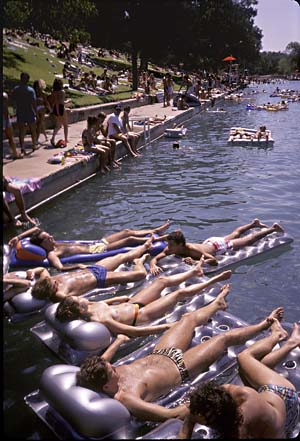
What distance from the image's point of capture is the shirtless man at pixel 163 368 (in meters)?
3.72

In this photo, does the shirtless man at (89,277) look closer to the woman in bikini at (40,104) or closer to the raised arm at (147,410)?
the raised arm at (147,410)

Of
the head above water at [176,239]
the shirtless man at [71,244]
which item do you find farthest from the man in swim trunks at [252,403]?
the shirtless man at [71,244]

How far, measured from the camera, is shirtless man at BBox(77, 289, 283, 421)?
3.72 m

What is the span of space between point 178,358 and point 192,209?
5.87 m

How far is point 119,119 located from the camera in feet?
48.1

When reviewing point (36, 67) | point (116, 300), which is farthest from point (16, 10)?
point (116, 300)

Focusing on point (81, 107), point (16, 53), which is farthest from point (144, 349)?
point (16, 53)

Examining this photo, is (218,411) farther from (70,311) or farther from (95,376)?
(70,311)

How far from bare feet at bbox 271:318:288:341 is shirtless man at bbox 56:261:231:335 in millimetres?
1178

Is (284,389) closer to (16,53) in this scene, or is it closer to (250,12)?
(16,53)

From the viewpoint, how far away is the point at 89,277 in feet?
20.2

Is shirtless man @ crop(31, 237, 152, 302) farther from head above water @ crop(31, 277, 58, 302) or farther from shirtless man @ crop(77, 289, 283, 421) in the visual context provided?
shirtless man @ crop(77, 289, 283, 421)

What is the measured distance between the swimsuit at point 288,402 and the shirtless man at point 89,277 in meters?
2.70

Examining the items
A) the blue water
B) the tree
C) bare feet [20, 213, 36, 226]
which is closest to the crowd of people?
the blue water
